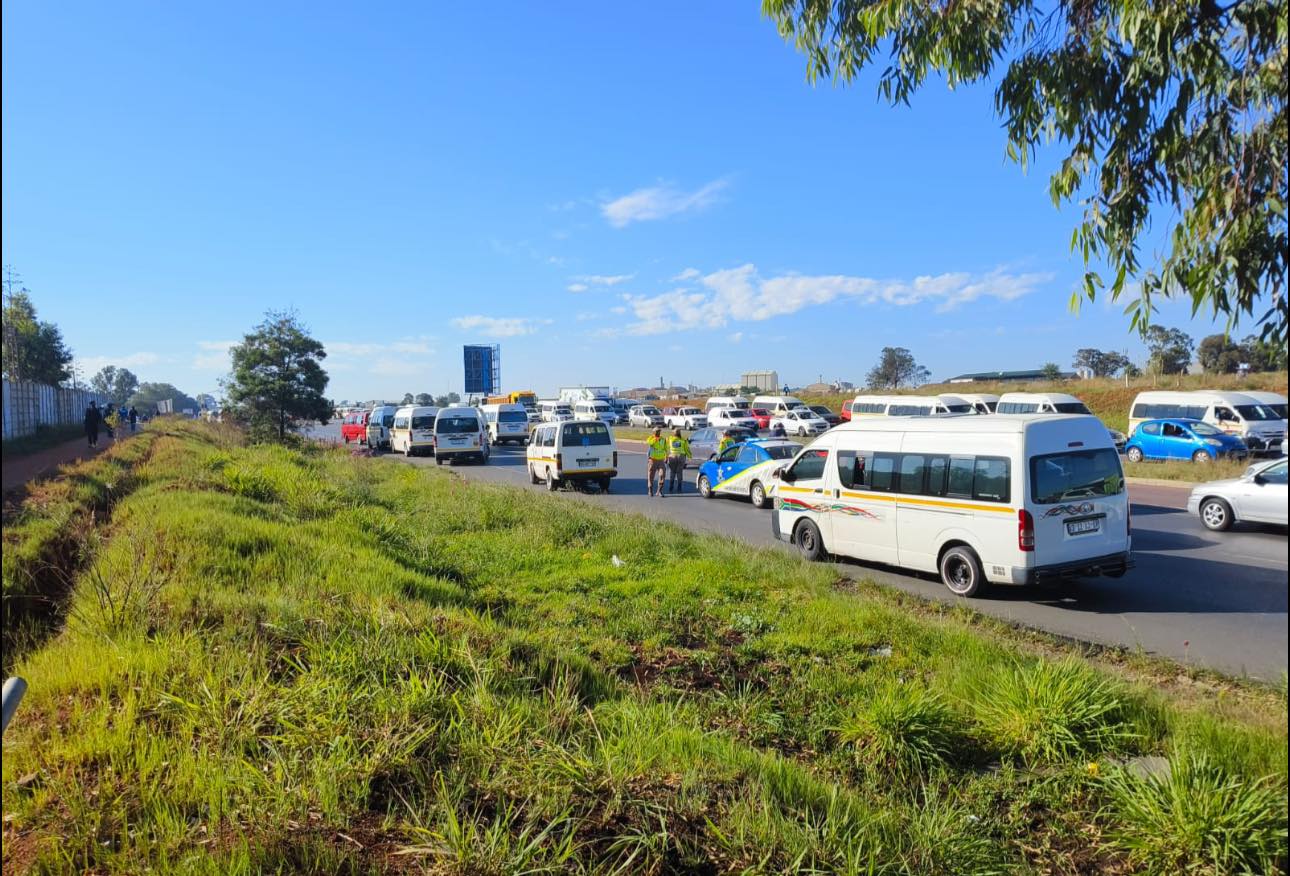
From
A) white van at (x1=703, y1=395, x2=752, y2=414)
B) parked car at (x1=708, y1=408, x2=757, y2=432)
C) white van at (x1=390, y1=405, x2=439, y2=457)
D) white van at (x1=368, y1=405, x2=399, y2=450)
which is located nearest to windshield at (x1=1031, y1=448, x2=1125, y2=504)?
white van at (x1=390, y1=405, x2=439, y2=457)

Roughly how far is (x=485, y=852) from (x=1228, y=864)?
2.79 metres

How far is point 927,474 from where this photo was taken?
32.6 ft

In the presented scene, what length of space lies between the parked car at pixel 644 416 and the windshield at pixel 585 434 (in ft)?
136

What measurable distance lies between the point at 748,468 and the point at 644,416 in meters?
47.8

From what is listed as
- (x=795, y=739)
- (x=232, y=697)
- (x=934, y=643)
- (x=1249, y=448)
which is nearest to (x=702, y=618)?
(x=934, y=643)

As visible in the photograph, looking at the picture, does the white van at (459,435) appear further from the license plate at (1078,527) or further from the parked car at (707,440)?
the license plate at (1078,527)

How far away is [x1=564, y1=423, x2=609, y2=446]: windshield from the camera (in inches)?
880

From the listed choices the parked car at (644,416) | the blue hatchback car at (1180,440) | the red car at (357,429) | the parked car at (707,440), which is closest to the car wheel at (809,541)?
the blue hatchback car at (1180,440)

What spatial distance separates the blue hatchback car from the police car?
40.3 ft

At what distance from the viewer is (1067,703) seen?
185 inches

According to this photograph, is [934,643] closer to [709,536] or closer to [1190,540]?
[709,536]

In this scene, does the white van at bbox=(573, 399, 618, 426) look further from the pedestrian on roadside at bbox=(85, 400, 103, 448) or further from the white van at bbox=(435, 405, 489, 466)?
the pedestrian on roadside at bbox=(85, 400, 103, 448)

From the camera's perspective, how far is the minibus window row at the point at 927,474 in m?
8.98

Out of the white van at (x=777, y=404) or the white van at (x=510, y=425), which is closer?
the white van at (x=510, y=425)
